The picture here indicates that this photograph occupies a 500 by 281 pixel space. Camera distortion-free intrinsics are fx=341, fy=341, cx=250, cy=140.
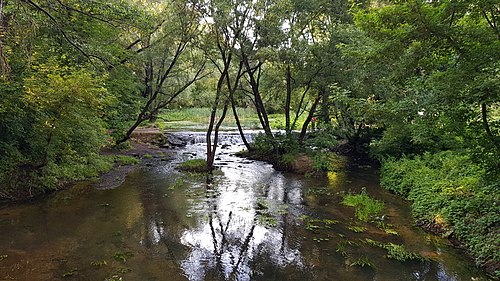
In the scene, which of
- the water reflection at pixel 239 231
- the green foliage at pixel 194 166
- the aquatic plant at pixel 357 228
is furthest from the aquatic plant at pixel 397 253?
the green foliage at pixel 194 166

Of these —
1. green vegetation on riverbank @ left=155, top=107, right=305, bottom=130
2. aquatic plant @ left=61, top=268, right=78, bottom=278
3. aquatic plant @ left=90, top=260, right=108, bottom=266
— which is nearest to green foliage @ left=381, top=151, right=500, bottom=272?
aquatic plant @ left=90, top=260, right=108, bottom=266

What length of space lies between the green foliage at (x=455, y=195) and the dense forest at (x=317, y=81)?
1.2 inches

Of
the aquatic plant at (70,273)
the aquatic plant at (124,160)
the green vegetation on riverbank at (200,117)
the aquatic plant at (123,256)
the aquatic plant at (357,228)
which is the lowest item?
the aquatic plant at (124,160)

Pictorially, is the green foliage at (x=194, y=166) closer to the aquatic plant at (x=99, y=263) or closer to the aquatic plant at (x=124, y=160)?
the aquatic plant at (x=124, y=160)

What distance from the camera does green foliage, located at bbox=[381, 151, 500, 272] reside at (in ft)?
20.5

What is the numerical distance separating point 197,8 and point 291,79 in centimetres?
529

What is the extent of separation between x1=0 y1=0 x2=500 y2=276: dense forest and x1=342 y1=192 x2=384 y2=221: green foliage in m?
0.98

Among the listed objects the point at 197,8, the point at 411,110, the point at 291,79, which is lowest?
the point at 411,110

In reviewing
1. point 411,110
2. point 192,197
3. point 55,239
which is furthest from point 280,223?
point 55,239

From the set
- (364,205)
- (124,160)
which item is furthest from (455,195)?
(124,160)

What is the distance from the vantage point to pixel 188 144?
75.3 feet

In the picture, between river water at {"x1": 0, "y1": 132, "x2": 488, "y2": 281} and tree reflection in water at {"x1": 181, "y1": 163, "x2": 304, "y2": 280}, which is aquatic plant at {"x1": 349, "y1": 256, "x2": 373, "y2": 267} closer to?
river water at {"x1": 0, "y1": 132, "x2": 488, "y2": 281}

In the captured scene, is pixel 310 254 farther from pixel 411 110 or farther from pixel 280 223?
pixel 411 110

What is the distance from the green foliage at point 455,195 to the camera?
20.5ft
